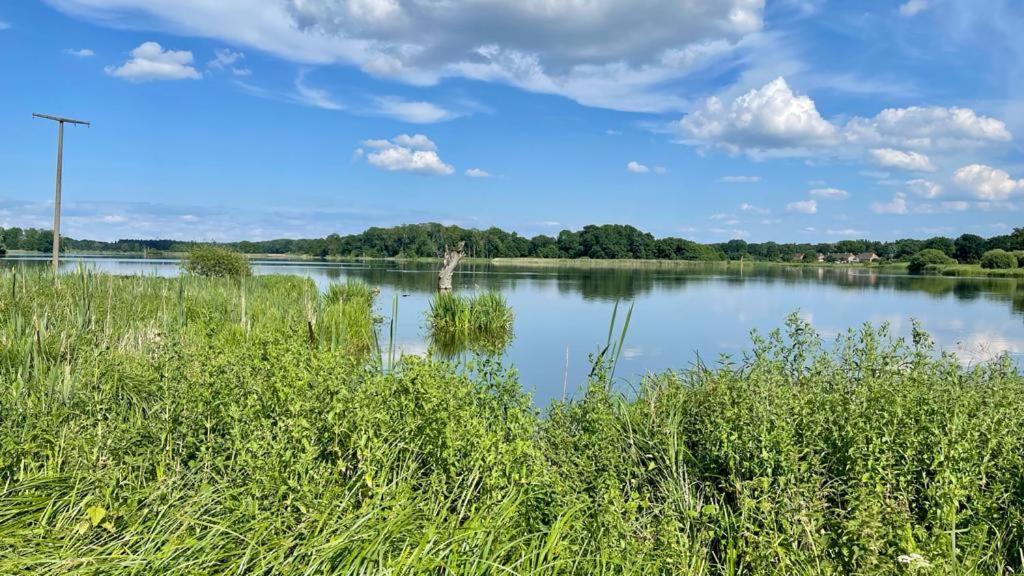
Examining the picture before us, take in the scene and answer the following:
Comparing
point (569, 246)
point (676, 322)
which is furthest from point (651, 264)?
point (676, 322)

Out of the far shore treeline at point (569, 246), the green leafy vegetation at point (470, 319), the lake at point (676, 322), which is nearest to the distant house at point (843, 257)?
the far shore treeline at point (569, 246)

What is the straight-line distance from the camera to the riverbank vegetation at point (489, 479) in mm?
2982

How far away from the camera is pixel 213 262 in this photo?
2545 cm

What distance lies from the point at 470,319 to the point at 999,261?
274ft

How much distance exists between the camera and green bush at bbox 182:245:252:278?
25.3 meters

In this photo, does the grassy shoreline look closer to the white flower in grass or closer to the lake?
the lake

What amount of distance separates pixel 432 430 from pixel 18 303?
9116 millimetres

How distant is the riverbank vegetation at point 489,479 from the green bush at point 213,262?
872 inches

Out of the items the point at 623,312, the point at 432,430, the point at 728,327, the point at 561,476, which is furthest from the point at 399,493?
the point at 623,312

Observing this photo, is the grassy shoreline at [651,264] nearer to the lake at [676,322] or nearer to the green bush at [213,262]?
the lake at [676,322]

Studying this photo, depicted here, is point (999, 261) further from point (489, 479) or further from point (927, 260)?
point (489, 479)

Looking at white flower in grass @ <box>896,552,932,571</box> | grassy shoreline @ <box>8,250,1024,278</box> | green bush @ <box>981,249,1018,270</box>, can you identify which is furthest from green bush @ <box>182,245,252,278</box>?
green bush @ <box>981,249,1018,270</box>

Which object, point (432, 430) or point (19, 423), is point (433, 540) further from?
point (19, 423)

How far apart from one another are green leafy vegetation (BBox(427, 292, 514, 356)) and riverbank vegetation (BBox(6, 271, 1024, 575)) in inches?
524
